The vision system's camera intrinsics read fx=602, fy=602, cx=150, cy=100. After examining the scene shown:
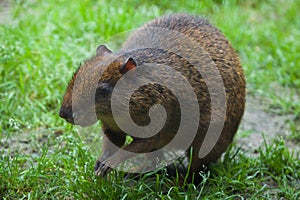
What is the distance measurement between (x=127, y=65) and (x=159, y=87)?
1.01ft

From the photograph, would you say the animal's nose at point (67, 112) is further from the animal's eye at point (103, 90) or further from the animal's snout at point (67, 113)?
the animal's eye at point (103, 90)

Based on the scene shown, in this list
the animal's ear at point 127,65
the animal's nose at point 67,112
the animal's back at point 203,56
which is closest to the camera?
the animal's nose at point 67,112

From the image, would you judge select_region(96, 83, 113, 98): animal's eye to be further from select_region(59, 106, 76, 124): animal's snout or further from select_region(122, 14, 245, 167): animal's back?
select_region(122, 14, 245, 167): animal's back

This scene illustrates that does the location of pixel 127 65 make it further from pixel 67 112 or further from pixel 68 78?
pixel 68 78

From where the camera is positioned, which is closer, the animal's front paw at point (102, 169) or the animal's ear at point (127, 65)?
the animal's ear at point (127, 65)

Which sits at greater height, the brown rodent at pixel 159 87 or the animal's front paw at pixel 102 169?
the brown rodent at pixel 159 87

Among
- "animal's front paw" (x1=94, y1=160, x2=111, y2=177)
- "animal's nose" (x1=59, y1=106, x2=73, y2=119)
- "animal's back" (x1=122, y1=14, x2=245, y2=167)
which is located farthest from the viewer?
"animal's back" (x1=122, y1=14, x2=245, y2=167)

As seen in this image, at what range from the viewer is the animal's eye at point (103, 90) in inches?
170

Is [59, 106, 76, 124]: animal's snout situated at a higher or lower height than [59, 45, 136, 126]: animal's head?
lower

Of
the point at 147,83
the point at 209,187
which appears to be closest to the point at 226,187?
the point at 209,187

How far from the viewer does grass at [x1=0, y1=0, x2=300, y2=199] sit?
14.9ft

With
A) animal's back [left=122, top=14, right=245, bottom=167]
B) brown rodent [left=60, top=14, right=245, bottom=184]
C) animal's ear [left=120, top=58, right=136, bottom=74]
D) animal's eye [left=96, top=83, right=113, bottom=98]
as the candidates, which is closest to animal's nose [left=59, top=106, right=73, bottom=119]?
brown rodent [left=60, top=14, right=245, bottom=184]

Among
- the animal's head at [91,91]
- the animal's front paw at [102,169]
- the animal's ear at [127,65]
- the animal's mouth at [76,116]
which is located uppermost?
the animal's ear at [127,65]

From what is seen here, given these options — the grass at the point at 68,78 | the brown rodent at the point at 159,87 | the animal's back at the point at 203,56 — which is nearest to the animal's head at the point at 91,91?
the brown rodent at the point at 159,87
